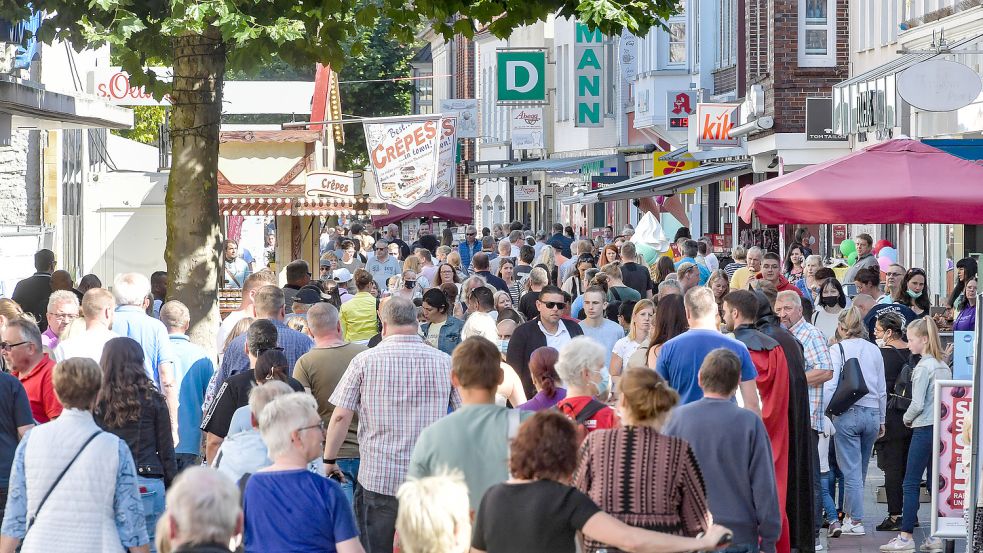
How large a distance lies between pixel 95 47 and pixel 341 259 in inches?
430

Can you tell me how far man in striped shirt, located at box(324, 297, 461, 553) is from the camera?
773 centimetres

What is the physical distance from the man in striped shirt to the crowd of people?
1 centimetres

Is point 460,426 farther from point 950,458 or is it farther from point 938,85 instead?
point 938,85

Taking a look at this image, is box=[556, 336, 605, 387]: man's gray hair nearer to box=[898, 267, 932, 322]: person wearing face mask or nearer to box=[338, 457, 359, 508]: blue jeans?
box=[338, 457, 359, 508]: blue jeans

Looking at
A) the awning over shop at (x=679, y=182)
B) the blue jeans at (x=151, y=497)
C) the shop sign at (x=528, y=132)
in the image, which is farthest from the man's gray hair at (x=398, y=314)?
the shop sign at (x=528, y=132)

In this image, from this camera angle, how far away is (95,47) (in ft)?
39.8

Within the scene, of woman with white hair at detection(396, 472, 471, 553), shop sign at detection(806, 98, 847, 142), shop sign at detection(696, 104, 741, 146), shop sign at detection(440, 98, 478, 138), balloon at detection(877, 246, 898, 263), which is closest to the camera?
woman with white hair at detection(396, 472, 471, 553)

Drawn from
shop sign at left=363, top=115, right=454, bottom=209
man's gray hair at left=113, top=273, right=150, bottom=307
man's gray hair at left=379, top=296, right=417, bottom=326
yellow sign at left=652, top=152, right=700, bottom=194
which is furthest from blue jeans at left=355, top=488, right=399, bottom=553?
yellow sign at left=652, top=152, right=700, bottom=194

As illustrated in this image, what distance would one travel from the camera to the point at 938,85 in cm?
1580

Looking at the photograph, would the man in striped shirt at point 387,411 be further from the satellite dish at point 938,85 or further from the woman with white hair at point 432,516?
the satellite dish at point 938,85

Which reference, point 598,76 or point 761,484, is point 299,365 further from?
point 598,76

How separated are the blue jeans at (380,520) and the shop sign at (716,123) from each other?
73.3 feet

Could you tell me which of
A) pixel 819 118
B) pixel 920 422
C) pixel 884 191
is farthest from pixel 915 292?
pixel 819 118

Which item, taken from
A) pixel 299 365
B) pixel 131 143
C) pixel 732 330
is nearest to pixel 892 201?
pixel 732 330
